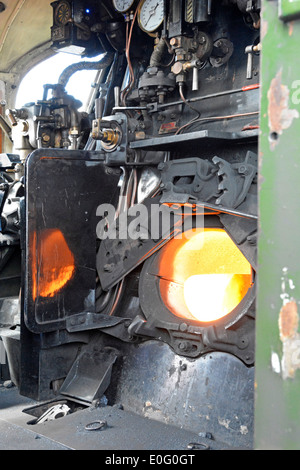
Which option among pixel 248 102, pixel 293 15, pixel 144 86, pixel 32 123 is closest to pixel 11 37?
pixel 32 123

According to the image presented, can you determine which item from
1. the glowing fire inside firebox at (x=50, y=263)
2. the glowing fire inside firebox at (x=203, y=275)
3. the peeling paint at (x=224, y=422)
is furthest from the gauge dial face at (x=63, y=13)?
the peeling paint at (x=224, y=422)

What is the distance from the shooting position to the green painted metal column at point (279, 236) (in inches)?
50.7

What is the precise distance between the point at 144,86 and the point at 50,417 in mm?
2124

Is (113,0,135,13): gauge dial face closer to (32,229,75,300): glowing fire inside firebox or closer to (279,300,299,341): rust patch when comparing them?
(32,229,75,300): glowing fire inside firebox

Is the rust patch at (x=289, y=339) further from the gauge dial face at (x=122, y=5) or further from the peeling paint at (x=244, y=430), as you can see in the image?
the gauge dial face at (x=122, y=5)

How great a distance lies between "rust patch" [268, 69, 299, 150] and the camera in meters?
1.30

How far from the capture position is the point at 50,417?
316 centimetres

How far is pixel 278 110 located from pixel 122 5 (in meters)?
2.88

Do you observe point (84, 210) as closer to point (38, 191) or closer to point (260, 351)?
point (38, 191)

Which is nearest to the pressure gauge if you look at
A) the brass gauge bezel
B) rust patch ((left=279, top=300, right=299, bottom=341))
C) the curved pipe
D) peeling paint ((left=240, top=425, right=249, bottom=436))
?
the brass gauge bezel

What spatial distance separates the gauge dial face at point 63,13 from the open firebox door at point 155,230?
24.0 inches

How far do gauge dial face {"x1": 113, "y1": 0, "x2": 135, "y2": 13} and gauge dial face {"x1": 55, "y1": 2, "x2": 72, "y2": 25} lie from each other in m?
0.57

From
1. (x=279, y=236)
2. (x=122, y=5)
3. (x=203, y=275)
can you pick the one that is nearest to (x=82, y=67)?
(x=122, y=5)

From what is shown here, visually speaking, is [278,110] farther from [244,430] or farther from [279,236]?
[244,430]
